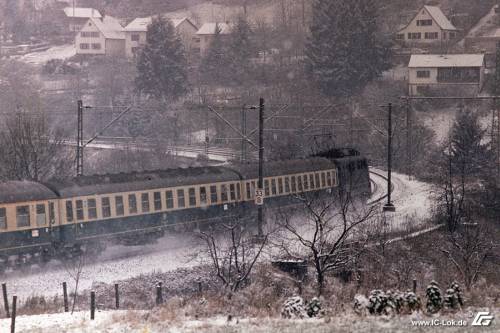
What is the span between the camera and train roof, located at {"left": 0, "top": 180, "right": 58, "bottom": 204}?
105 ft

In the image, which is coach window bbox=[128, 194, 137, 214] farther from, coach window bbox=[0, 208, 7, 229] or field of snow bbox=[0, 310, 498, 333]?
field of snow bbox=[0, 310, 498, 333]

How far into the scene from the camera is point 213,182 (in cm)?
4041

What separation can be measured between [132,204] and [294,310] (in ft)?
53.9

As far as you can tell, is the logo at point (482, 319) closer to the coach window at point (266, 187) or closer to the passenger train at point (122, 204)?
the passenger train at point (122, 204)

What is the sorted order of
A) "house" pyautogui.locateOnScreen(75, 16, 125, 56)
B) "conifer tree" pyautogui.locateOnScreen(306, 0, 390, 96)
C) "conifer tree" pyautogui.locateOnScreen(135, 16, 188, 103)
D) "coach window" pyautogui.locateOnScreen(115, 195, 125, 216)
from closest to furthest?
"coach window" pyautogui.locateOnScreen(115, 195, 125, 216)
"conifer tree" pyautogui.locateOnScreen(135, 16, 188, 103)
"conifer tree" pyautogui.locateOnScreen(306, 0, 390, 96)
"house" pyautogui.locateOnScreen(75, 16, 125, 56)

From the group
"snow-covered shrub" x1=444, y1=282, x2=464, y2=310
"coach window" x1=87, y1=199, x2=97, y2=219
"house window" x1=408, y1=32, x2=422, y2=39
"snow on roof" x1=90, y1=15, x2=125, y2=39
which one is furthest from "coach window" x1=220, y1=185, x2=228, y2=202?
"snow on roof" x1=90, y1=15, x2=125, y2=39

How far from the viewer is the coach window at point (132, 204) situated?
3628cm

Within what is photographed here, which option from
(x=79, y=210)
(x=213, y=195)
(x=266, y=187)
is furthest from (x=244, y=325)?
(x=266, y=187)

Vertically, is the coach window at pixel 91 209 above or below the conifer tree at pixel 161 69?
below

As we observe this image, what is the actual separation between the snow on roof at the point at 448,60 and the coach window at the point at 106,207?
195 feet

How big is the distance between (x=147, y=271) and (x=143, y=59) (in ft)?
189

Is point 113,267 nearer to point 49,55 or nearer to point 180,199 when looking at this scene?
point 180,199

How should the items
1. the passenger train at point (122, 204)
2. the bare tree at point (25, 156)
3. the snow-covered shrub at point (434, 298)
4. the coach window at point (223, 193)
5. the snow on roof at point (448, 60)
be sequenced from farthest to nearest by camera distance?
the snow on roof at point (448, 60), the bare tree at point (25, 156), the coach window at point (223, 193), the passenger train at point (122, 204), the snow-covered shrub at point (434, 298)

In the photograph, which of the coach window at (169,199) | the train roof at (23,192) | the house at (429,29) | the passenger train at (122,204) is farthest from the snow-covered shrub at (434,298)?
the house at (429,29)
